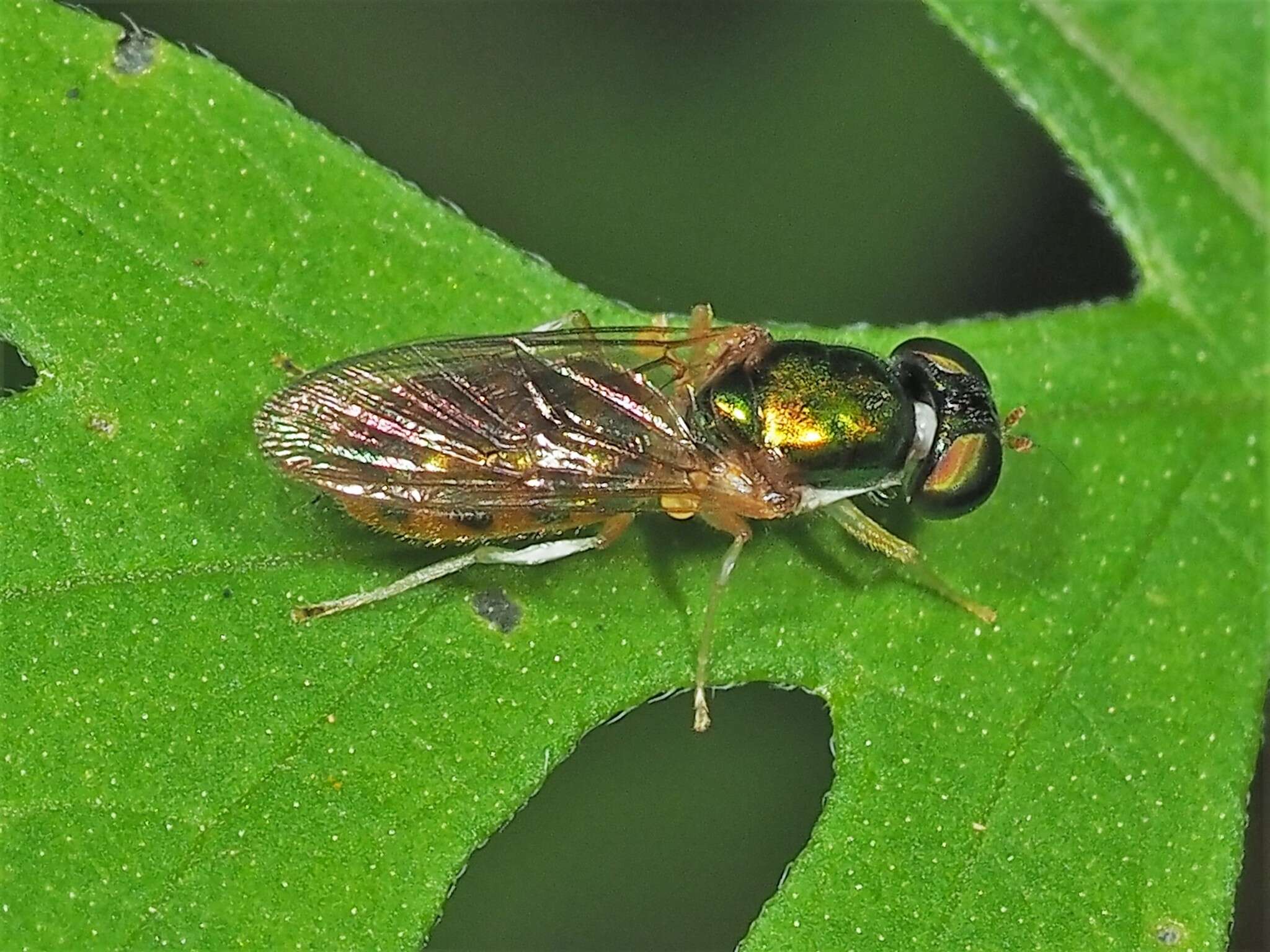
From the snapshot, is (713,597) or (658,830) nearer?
(713,597)

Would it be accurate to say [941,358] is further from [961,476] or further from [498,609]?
[498,609]

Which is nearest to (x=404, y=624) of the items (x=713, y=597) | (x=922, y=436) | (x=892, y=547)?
(x=713, y=597)

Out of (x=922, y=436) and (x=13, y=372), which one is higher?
(x=922, y=436)

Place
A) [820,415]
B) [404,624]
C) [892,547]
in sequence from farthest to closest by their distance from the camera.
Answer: [892,547]
[820,415]
[404,624]

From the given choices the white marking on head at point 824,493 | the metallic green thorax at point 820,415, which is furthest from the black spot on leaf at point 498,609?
the white marking on head at point 824,493

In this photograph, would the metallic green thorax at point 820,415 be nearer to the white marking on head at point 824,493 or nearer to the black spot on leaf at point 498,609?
the white marking on head at point 824,493

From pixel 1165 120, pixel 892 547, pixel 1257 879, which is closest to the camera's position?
pixel 892 547

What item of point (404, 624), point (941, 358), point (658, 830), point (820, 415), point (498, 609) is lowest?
point (658, 830)

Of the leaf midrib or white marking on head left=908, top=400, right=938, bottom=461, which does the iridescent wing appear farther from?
the leaf midrib
